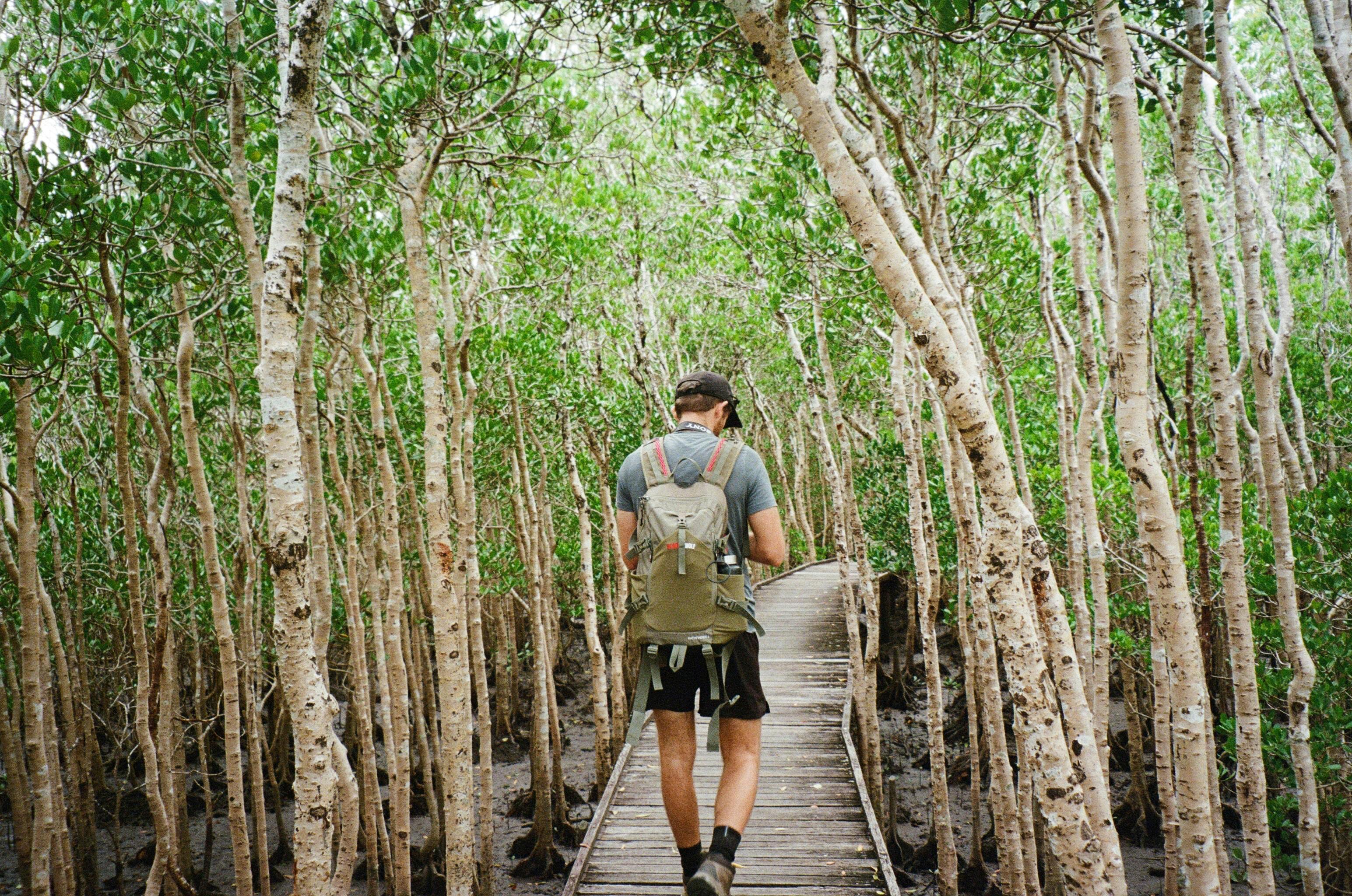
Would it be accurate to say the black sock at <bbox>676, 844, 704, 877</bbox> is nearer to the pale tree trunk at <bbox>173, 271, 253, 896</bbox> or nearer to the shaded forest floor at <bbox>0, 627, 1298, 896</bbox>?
the shaded forest floor at <bbox>0, 627, 1298, 896</bbox>

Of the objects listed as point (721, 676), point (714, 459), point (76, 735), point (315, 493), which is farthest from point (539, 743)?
point (714, 459)

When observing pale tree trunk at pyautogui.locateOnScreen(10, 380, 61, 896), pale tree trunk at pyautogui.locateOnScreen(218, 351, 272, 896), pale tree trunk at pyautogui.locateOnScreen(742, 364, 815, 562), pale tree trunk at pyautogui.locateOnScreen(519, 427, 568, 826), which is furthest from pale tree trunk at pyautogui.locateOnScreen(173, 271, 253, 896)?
pale tree trunk at pyautogui.locateOnScreen(742, 364, 815, 562)

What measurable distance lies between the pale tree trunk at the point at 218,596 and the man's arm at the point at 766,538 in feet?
12.0

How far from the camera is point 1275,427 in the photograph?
406 cm

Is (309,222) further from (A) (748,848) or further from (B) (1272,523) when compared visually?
(B) (1272,523)

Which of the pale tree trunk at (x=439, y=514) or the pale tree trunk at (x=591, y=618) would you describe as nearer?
the pale tree trunk at (x=439, y=514)

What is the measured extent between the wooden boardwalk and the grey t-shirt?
9.45ft

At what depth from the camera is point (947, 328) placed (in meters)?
2.29

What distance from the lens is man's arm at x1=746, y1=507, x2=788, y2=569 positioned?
119 inches

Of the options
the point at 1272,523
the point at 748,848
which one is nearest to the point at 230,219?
the point at 748,848

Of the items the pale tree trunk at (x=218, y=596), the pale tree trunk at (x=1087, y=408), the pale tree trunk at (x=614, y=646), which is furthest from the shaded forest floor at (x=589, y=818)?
the pale tree trunk at (x=218, y=596)

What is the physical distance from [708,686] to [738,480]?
81 centimetres

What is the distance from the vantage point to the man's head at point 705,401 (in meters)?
3.29

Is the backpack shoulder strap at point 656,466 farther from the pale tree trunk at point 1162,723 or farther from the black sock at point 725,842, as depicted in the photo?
the pale tree trunk at point 1162,723
